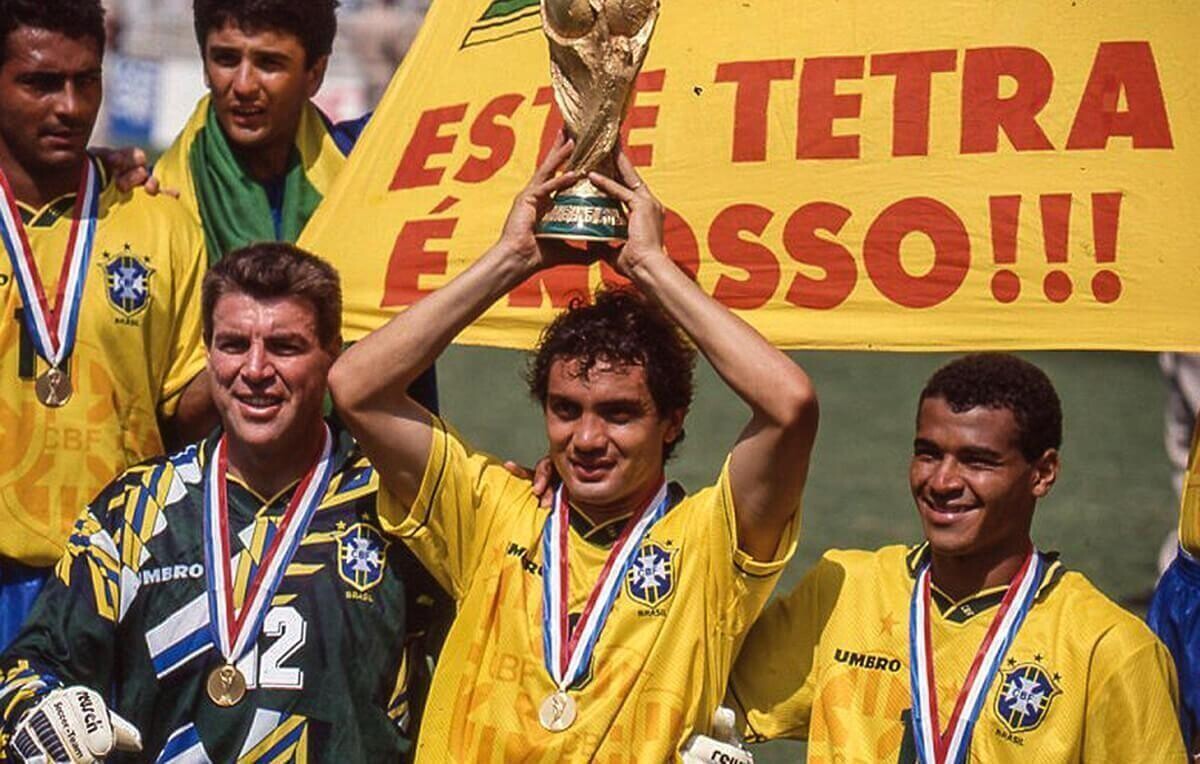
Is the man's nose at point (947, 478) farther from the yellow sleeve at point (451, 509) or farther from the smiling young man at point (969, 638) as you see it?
the yellow sleeve at point (451, 509)

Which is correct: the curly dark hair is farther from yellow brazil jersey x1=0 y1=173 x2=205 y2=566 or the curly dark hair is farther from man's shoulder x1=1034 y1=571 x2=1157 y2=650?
yellow brazil jersey x1=0 y1=173 x2=205 y2=566

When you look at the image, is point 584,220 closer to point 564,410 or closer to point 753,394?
point 564,410

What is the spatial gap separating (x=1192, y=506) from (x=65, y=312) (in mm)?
2961

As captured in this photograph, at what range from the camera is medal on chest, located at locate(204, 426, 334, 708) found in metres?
5.45

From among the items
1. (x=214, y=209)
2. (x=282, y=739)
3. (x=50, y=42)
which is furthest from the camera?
(x=214, y=209)

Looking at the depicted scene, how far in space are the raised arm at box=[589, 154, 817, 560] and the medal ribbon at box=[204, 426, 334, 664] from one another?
969mm

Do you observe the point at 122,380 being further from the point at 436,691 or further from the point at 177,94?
the point at 177,94

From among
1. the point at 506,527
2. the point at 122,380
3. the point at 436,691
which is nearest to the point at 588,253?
the point at 506,527

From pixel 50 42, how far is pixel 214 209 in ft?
2.50

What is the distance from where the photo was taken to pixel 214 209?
6.75 metres

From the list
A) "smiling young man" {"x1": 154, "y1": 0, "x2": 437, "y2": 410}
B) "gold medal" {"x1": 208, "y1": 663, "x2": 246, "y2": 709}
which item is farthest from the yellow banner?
"gold medal" {"x1": 208, "y1": 663, "x2": 246, "y2": 709}

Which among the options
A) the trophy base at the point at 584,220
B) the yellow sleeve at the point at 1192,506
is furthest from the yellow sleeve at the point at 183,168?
the yellow sleeve at the point at 1192,506

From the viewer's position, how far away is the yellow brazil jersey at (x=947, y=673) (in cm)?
514

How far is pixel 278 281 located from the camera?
5625 mm
